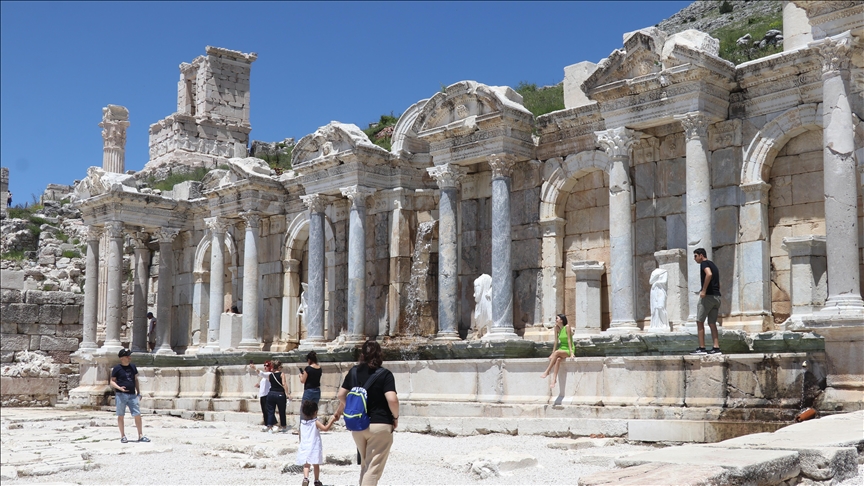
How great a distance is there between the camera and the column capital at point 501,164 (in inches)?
726

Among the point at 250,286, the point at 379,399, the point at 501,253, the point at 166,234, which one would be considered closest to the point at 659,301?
the point at 501,253

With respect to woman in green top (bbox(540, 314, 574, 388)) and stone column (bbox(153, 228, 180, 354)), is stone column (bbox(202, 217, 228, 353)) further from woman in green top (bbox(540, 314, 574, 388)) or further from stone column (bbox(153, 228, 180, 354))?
woman in green top (bbox(540, 314, 574, 388))

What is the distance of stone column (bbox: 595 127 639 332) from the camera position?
16.1m

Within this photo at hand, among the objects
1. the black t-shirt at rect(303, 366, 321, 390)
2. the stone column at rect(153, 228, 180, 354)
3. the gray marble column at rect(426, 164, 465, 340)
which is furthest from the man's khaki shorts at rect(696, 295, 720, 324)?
the stone column at rect(153, 228, 180, 354)

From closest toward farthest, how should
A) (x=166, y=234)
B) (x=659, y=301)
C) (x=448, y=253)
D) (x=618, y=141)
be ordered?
(x=659, y=301), (x=618, y=141), (x=448, y=253), (x=166, y=234)

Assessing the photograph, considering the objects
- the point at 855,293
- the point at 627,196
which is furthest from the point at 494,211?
the point at 855,293

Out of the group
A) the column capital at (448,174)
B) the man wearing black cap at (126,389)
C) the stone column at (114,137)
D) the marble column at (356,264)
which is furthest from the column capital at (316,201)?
the stone column at (114,137)

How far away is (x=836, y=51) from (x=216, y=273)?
17690 millimetres

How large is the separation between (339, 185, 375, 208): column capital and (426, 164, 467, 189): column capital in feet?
6.96

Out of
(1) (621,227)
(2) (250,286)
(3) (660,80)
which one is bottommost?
(2) (250,286)

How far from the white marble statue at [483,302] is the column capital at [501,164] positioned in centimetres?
210

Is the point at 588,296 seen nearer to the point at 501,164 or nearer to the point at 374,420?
the point at 501,164

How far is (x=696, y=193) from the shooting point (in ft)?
50.4

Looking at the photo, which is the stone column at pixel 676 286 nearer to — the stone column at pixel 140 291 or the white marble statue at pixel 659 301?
the white marble statue at pixel 659 301
